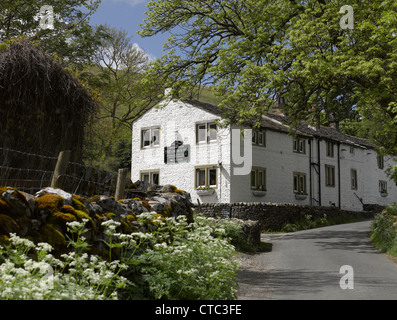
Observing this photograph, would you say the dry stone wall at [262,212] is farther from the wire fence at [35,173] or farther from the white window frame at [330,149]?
the wire fence at [35,173]

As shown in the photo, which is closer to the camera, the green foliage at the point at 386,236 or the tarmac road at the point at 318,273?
the tarmac road at the point at 318,273

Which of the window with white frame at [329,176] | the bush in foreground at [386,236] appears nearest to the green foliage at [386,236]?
the bush in foreground at [386,236]

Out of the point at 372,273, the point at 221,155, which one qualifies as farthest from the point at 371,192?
the point at 372,273

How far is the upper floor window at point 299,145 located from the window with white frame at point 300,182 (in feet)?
6.55

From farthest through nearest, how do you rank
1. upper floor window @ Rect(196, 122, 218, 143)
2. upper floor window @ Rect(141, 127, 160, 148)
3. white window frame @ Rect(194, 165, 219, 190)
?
upper floor window @ Rect(141, 127, 160, 148)
upper floor window @ Rect(196, 122, 218, 143)
white window frame @ Rect(194, 165, 219, 190)

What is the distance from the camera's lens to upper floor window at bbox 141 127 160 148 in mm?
38031

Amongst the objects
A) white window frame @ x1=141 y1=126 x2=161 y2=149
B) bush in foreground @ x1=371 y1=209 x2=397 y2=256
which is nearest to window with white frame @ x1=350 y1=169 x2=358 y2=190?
white window frame @ x1=141 y1=126 x2=161 y2=149

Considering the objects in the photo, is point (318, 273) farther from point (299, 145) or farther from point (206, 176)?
point (299, 145)

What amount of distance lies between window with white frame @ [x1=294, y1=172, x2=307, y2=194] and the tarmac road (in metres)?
16.3

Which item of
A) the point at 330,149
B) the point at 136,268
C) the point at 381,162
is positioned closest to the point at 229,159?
the point at 330,149

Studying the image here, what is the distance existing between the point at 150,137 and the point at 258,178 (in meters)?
9.70

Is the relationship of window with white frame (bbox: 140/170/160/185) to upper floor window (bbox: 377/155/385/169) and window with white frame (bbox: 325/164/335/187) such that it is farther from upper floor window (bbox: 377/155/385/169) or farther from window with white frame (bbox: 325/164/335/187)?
upper floor window (bbox: 377/155/385/169)

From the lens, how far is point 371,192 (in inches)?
1857

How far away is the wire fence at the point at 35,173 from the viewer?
9.48m
